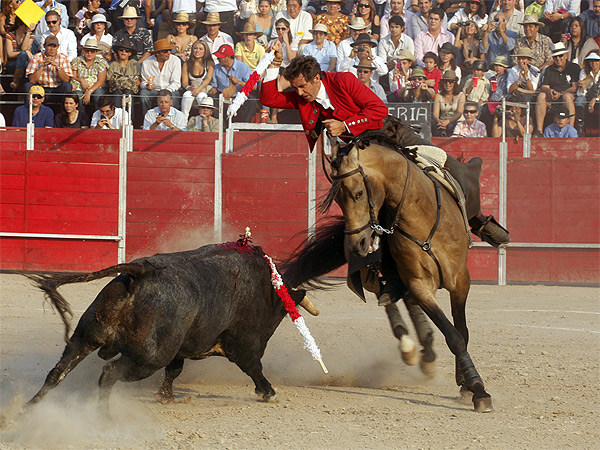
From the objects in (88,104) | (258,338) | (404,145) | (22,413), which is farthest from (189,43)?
(22,413)

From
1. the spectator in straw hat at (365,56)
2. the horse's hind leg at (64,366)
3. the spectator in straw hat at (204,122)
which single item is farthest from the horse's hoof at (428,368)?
the spectator in straw hat at (204,122)

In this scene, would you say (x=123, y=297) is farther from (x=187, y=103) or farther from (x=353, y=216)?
(x=187, y=103)

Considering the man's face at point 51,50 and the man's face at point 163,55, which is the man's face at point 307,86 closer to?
the man's face at point 163,55

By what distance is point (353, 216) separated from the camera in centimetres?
443

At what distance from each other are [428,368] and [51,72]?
29.0 feet

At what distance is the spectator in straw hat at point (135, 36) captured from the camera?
1262cm

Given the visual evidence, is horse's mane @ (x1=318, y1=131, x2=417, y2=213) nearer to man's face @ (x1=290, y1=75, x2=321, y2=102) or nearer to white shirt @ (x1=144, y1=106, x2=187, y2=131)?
man's face @ (x1=290, y1=75, x2=321, y2=102)

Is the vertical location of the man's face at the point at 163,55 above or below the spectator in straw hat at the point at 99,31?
below

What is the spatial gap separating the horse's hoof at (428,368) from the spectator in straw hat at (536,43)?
8009 millimetres

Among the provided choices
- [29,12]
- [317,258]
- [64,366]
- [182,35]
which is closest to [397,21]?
[182,35]

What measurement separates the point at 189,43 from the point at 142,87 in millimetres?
1067

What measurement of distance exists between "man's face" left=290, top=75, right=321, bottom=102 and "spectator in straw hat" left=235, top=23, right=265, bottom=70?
7.61m

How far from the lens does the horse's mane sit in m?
4.45

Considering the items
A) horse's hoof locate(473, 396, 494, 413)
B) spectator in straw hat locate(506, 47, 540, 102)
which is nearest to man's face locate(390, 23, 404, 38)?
spectator in straw hat locate(506, 47, 540, 102)
